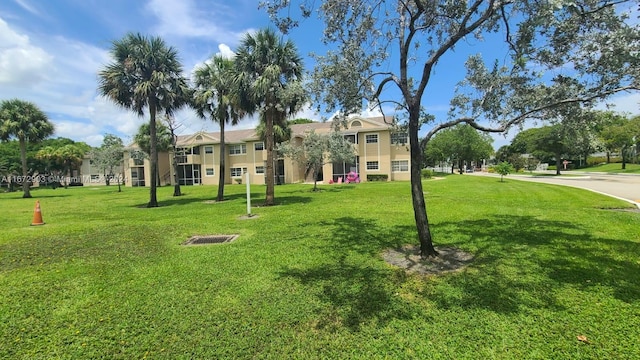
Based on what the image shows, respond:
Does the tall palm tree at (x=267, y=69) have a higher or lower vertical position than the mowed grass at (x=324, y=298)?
higher

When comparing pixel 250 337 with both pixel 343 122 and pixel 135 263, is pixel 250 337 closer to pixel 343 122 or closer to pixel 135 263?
pixel 135 263

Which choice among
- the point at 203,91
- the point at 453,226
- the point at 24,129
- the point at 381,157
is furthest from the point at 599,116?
the point at 24,129

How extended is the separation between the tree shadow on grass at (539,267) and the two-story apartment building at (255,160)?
23776 mm

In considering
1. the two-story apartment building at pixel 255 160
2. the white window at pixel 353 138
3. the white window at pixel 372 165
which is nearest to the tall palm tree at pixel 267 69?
the two-story apartment building at pixel 255 160

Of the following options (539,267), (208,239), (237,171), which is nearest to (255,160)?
(237,171)

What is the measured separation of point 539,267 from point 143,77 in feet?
58.3

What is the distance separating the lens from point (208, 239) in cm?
838

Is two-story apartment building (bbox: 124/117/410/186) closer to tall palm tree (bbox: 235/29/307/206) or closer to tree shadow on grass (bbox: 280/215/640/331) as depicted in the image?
tall palm tree (bbox: 235/29/307/206)

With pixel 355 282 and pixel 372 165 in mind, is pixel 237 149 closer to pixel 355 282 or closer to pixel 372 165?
pixel 372 165

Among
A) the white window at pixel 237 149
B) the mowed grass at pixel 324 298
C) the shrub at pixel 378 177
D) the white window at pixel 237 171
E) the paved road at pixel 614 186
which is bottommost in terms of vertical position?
the mowed grass at pixel 324 298

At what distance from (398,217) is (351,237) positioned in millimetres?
3089

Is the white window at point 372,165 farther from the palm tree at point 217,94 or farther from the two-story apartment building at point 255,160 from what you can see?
the palm tree at point 217,94

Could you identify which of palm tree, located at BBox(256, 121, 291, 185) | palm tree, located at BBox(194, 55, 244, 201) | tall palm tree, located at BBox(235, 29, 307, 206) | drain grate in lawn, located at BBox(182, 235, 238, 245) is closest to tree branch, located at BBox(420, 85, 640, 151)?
drain grate in lawn, located at BBox(182, 235, 238, 245)

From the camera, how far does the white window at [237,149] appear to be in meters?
37.9
